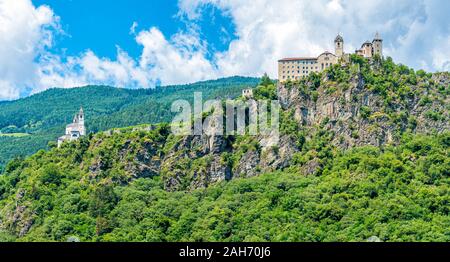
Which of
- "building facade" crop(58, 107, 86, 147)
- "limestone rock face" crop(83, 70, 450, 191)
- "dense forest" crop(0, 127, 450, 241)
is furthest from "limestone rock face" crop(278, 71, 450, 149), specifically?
"building facade" crop(58, 107, 86, 147)

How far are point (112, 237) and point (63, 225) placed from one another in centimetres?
699

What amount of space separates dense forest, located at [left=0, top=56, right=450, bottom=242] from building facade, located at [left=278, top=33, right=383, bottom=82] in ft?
7.99

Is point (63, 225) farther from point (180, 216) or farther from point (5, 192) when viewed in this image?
point (5, 192)

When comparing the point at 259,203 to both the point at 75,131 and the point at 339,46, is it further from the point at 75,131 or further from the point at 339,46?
the point at 75,131

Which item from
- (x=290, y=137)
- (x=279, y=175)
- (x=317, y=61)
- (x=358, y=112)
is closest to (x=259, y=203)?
(x=279, y=175)

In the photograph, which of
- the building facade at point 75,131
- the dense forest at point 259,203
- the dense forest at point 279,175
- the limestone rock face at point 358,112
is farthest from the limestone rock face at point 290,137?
the building facade at point 75,131

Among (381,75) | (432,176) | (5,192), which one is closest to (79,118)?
(5,192)

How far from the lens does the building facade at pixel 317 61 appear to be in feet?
321

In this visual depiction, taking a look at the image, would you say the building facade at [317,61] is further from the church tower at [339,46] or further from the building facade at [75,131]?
the building facade at [75,131]

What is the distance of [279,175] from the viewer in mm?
87875

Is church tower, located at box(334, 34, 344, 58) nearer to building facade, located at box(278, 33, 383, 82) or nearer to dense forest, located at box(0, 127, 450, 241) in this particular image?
building facade, located at box(278, 33, 383, 82)

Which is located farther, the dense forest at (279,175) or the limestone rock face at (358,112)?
the limestone rock face at (358,112)

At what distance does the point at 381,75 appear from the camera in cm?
9600

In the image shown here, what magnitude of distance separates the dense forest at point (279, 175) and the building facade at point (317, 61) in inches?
95.9
